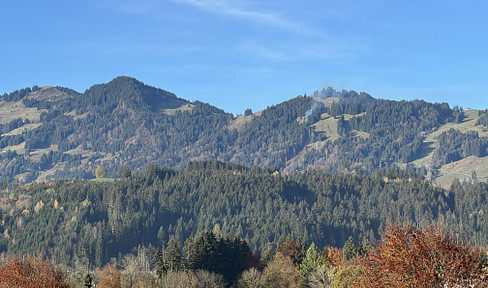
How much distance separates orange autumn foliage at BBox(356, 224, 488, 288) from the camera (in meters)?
73.0

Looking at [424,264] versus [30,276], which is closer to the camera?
[424,264]

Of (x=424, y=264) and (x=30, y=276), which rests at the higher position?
(x=424, y=264)

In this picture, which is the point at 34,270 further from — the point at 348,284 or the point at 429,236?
the point at 348,284

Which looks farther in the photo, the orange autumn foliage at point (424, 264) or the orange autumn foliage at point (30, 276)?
the orange autumn foliage at point (30, 276)

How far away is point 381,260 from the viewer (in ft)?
254

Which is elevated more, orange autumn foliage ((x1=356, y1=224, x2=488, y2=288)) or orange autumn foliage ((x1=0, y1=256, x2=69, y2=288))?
orange autumn foliage ((x1=356, y1=224, x2=488, y2=288))

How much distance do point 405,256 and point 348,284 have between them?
10835cm

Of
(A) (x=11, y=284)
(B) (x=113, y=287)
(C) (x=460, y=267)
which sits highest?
(C) (x=460, y=267)

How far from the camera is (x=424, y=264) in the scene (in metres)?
73.7

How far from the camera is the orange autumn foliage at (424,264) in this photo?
7300 cm

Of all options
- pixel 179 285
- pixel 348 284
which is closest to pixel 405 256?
pixel 348 284

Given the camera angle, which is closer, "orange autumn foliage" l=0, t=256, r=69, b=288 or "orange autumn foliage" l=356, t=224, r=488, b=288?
"orange autumn foliage" l=356, t=224, r=488, b=288

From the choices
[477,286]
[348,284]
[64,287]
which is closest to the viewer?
[477,286]

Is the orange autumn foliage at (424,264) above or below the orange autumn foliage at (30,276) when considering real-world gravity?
above
